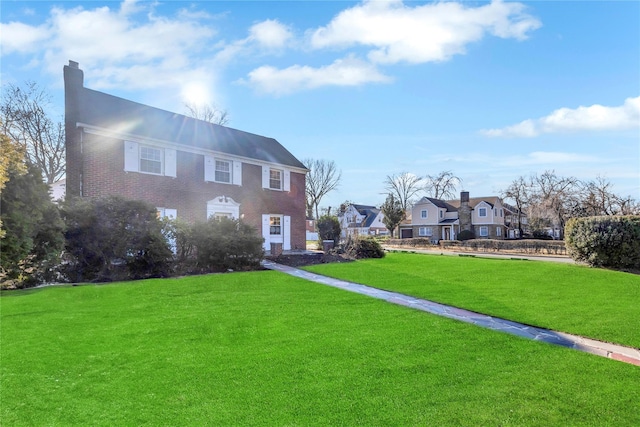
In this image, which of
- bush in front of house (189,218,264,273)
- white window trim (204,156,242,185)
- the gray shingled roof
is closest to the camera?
bush in front of house (189,218,264,273)

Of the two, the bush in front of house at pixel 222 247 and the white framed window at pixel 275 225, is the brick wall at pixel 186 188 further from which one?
the bush in front of house at pixel 222 247

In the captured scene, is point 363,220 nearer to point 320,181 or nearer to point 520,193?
point 320,181

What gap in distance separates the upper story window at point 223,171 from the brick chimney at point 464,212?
3429 centimetres

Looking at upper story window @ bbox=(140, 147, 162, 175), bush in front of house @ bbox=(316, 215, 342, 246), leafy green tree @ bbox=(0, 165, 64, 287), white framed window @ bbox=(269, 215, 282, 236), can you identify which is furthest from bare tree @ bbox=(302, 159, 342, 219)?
leafy green tree @ bbox=(0, 165, 64, 287)

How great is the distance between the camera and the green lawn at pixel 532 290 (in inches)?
237

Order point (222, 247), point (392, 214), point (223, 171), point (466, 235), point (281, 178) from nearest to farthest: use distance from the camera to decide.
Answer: point (222, 247) < point (223, 171) < point (281, 178) < point (466, 235) < point (392, 214)

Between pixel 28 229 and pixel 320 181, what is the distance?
139 ft

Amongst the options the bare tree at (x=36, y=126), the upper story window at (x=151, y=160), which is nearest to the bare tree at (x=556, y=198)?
the upper story window at (x=151, y=160)

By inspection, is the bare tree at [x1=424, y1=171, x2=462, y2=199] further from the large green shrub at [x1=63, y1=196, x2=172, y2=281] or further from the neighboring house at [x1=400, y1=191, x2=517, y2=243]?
the large green shrub at [x1=63, y1=196, x2=172, y2=281]

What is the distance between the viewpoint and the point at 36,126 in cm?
2400

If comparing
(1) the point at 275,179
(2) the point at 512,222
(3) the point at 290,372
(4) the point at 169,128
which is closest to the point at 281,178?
(1) the point at 275,179

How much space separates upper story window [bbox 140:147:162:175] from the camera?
15.7m

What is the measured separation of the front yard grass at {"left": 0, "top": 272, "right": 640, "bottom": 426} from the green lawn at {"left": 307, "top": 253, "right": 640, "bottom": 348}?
3.52 ft

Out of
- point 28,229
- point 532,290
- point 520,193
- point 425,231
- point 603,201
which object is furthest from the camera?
point 425,231
